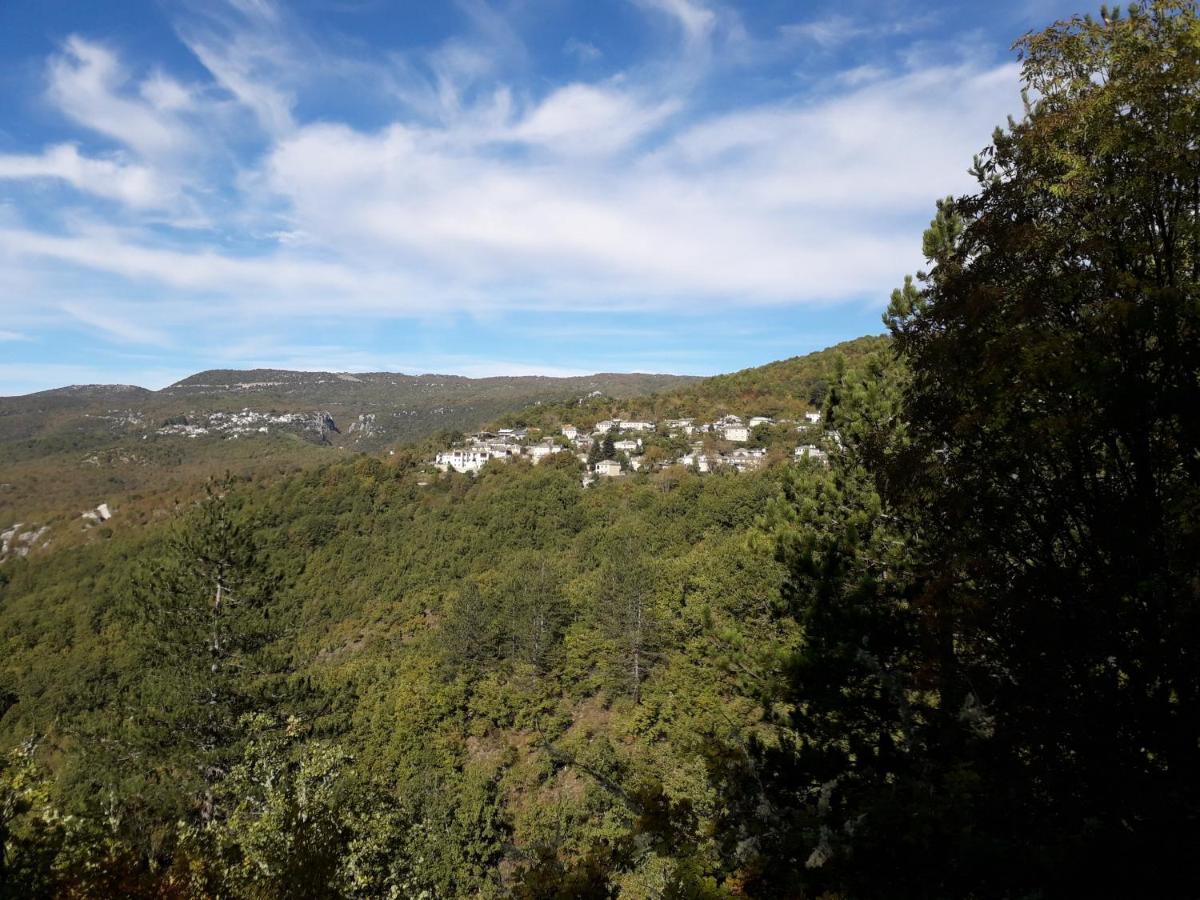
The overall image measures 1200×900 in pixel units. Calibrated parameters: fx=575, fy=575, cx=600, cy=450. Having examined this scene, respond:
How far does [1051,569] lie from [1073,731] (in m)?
1.11

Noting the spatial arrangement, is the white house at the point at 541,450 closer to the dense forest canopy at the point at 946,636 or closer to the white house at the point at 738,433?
the white house at the point at 738,433

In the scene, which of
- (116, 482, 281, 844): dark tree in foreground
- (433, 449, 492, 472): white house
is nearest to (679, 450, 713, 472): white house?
(433, 449, 492, 472): white house

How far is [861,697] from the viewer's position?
8539mm

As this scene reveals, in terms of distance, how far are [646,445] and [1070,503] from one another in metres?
80.2

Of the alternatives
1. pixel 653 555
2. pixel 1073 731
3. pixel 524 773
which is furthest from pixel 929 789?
pixel 653 555

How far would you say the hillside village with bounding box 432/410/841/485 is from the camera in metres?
70.1

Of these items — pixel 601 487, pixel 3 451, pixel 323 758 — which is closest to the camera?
pixel 323 758

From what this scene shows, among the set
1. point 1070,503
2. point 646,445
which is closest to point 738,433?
point 646,445

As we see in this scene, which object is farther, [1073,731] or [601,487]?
[601,487]

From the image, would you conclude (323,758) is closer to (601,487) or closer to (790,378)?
(601,487)

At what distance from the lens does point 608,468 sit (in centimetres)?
7650

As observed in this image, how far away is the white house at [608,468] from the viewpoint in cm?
7438

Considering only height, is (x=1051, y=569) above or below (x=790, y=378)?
below

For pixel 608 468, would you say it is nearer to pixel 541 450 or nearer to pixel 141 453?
pixel 541 450
